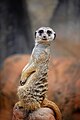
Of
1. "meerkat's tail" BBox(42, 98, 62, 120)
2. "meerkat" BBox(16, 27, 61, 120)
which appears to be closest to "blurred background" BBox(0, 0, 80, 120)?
"meerkat's tail" BBox(42, 98, 62, 120)

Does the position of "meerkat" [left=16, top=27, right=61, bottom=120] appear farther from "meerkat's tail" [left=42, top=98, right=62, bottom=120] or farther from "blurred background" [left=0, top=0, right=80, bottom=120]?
"blurred background" [left=0, top=0, right=80, bottom=120]

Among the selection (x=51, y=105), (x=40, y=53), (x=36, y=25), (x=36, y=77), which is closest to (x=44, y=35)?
(x=40, y=53)

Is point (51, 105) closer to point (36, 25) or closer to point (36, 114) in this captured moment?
point (36, 114)

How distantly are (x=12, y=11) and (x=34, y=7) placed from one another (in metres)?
0.35

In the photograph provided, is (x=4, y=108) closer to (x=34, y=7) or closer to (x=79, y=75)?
(x=79, y=75)

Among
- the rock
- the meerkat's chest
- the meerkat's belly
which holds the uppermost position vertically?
the meerkat's chest

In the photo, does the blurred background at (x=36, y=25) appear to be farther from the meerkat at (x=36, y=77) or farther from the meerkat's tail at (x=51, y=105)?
the meerkat at (x=36, y=77)

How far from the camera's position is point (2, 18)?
9125 mm

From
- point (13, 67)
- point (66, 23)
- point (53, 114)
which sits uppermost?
point (66, 23)

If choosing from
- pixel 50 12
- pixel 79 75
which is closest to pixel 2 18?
pixel 50 12

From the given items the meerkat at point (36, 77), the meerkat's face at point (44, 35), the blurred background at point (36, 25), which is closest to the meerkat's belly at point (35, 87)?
the meerkat at point (36, 77)

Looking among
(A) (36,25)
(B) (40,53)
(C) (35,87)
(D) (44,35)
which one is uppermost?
(A) (36,25)

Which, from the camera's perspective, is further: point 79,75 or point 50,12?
point 50,12

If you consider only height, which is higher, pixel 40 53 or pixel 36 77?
pixel 40 53
